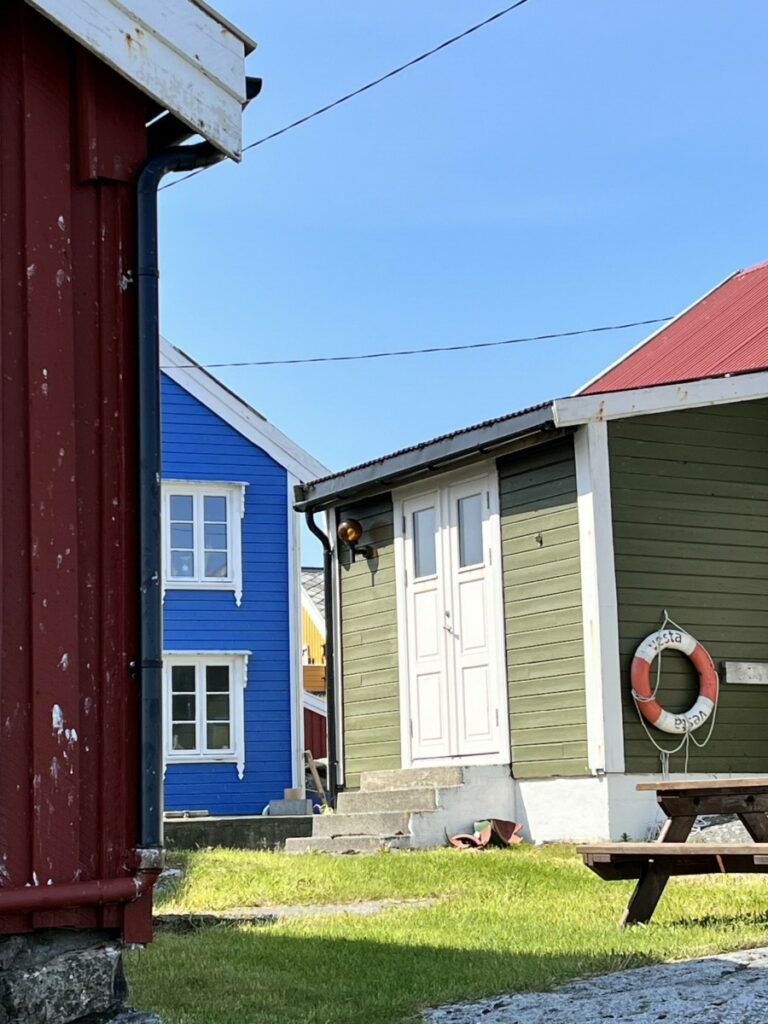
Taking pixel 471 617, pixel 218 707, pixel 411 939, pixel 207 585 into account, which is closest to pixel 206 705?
pixel 218 707

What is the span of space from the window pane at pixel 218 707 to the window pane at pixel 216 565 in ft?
5.17

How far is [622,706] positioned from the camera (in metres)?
11.4

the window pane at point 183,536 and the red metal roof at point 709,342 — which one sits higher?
the red metal roof at point 709,342

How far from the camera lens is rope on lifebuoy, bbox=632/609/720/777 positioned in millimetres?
11352

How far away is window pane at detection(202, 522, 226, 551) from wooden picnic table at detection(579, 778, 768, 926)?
1342cm

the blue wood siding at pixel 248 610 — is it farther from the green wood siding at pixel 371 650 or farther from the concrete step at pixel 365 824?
the concrete step at pixel 365 824

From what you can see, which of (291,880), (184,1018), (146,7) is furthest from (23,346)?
(291,880)

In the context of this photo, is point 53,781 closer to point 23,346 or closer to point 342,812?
point 23,346

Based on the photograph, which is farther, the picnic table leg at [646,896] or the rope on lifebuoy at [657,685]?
the rope on lifebuoy at [657,685]

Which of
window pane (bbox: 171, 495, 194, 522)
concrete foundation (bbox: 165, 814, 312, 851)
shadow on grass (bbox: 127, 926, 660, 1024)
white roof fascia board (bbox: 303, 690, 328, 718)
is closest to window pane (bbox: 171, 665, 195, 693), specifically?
window pane (bbox: 171, 495, 194, 522)

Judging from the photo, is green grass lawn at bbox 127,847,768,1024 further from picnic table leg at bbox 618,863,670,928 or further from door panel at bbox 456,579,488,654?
door panel at bbox 456,579,488,654

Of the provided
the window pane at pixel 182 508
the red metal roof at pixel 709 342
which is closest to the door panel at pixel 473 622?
the red metal roof at pixel 709 342

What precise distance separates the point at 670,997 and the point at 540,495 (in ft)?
23.9

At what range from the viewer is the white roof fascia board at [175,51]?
4.70 meters
